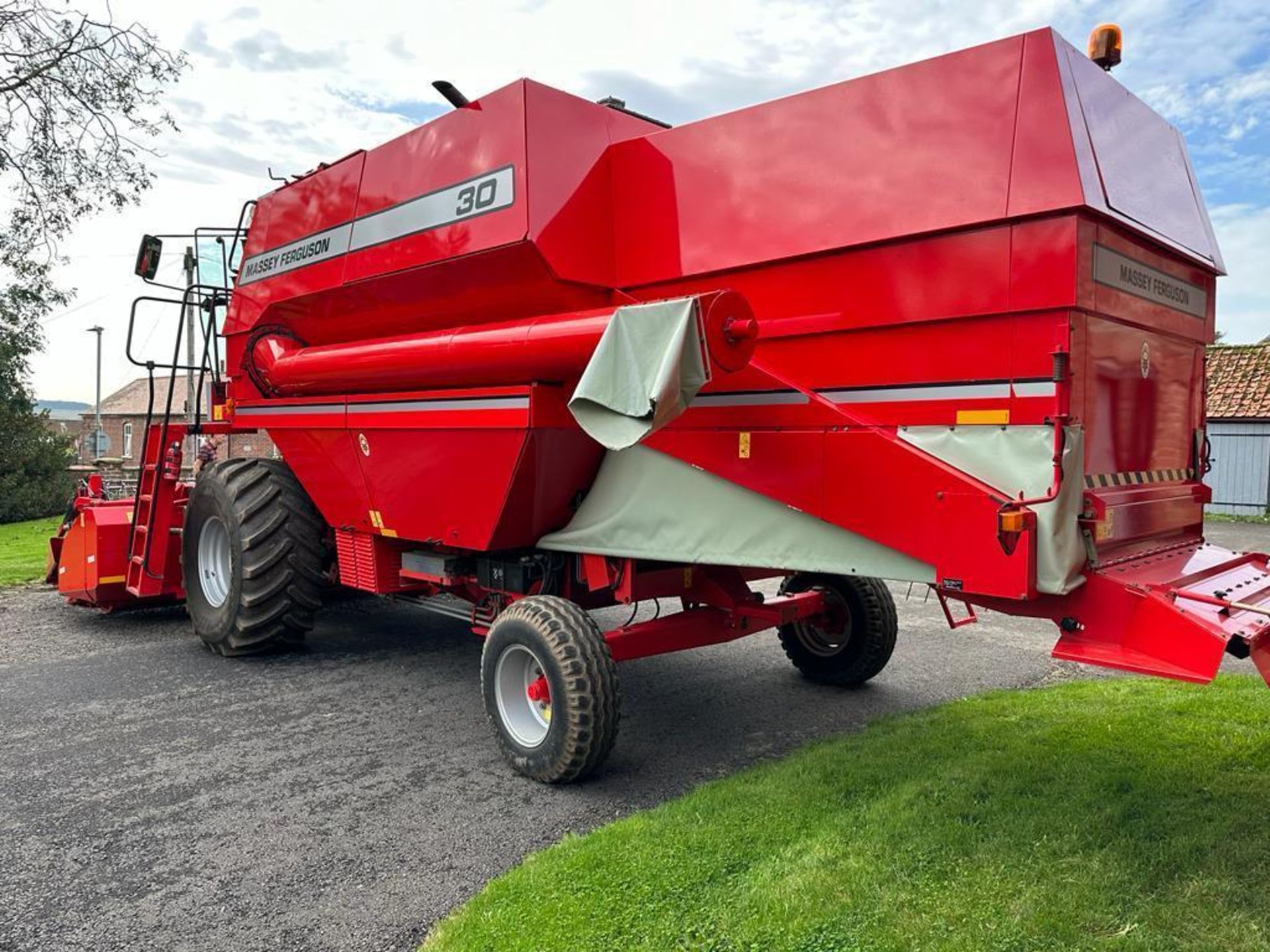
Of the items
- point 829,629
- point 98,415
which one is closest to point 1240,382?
point 829,629

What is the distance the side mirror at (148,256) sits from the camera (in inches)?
277

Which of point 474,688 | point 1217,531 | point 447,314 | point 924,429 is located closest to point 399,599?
point 474,688

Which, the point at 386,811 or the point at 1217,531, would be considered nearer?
the point at 386,811

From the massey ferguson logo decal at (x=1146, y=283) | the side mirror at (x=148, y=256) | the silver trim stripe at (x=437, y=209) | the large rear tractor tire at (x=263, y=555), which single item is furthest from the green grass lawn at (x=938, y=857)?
the side mirror at (x=148, y=256)

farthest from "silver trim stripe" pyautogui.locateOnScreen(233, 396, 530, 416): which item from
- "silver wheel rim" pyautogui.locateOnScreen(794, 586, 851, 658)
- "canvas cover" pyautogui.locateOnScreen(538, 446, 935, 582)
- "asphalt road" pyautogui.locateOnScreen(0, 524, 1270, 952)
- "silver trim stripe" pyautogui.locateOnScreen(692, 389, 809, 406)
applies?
"silver wheel rim" pyautogui.locateOnScreen(794, 586, 851, 658)

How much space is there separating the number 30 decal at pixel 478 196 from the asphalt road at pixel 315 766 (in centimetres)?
281

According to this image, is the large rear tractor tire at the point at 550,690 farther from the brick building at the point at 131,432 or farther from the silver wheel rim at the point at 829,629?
the brick building at the point at 131,432

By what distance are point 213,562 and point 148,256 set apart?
92.9 inches

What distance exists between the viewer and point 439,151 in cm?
501

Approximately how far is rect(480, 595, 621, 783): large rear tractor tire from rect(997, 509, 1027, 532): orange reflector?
1.91m

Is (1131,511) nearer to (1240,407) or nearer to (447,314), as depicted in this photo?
(447,314)

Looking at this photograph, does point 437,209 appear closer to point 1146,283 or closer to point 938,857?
point 1146,283

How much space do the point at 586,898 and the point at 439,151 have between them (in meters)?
3.77

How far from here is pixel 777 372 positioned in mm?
3998
